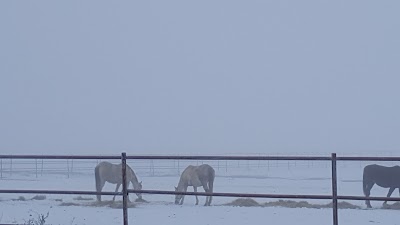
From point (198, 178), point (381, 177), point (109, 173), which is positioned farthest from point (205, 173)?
point (381, 177)

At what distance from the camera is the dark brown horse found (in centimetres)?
1983

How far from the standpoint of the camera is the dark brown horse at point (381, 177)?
19.8 m

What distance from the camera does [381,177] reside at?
20.2 m

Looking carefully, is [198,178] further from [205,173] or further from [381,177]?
[381,177]

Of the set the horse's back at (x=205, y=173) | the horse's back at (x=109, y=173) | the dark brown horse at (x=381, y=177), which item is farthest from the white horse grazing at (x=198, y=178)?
the dark brown horse at (x=381, y=177)

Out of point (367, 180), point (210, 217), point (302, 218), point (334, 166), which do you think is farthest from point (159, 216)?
point (367, 180)

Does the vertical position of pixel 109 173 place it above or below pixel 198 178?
above

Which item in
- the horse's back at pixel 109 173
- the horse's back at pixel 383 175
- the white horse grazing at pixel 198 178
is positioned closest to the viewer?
the horse's back at pixel 383 175

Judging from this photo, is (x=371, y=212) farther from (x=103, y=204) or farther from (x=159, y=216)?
(x=103, y=204)

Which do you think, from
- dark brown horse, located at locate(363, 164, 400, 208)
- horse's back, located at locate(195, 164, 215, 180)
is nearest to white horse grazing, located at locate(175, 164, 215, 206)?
horse's back, located at locate(195, 164, 215, 180)

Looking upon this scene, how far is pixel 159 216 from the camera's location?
48.0 ft

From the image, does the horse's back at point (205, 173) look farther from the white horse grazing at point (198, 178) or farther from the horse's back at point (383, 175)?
the horse's back at point (383, 175)

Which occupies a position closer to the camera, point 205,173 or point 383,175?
point 383,175

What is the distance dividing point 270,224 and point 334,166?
5479 mm
